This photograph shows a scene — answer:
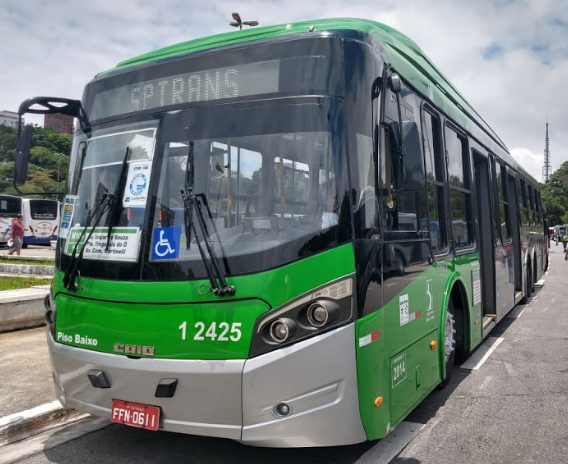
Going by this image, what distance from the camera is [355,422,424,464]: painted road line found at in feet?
12.3

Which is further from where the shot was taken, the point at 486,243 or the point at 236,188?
the point at 486,243

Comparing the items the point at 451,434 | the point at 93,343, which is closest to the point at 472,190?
the point at 451,434

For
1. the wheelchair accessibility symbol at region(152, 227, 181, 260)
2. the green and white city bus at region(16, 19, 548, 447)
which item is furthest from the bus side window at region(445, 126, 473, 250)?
the wheelchair accessibility symbol at region(152, 227, 181, 260)

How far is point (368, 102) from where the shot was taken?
3555 millimetres

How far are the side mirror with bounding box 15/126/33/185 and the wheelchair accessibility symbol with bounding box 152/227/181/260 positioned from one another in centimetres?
130

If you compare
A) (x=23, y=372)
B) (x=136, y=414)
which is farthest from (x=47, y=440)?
(x=23, y=372)

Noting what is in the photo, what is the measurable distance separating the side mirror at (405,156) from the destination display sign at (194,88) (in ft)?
2.89

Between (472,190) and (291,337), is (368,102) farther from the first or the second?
(472,190)

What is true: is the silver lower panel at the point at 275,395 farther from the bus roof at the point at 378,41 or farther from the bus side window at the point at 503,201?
the bus side window at the point at 503,201

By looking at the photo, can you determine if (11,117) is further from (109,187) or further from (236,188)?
(236,188)

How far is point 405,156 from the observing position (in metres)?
3.70

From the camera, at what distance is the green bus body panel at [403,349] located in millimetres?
3330

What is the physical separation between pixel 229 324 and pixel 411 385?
5.33 ft

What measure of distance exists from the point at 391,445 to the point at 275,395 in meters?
1.40
